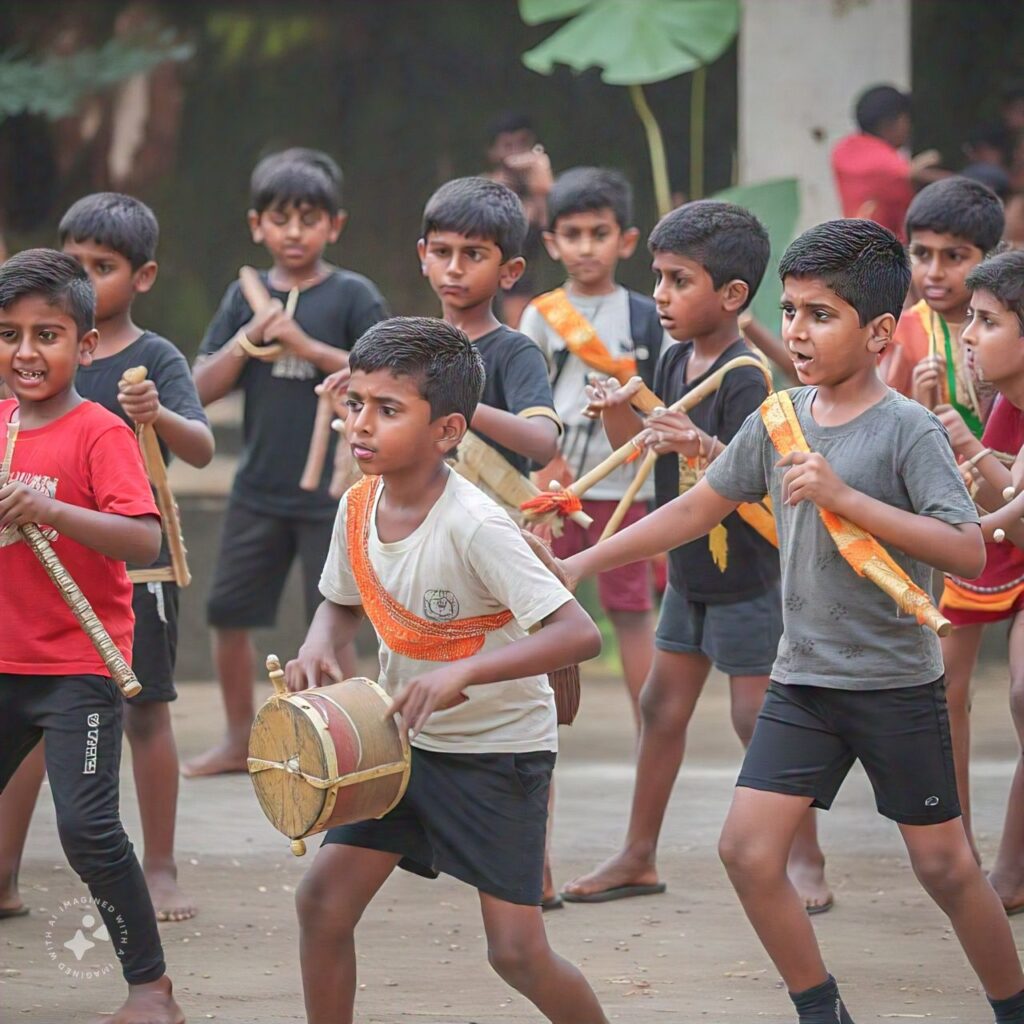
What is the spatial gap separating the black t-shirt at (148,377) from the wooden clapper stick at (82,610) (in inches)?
34.9

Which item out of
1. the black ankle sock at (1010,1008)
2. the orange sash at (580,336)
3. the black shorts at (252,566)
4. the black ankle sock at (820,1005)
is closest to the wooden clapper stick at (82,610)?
the black ankle sock at (820,1005)

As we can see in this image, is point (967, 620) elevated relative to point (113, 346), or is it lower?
lower

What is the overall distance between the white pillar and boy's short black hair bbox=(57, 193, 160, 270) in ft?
12.8

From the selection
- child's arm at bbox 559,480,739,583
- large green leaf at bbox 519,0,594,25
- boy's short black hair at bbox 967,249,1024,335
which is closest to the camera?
child's arm at bbox 559,480,739,583

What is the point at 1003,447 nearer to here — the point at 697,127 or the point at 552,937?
the point at 552,937

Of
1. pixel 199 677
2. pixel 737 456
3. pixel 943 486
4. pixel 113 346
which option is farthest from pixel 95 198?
pixel 199 677

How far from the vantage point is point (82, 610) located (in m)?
3.74

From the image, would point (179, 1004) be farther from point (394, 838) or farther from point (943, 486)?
point (943, 486)

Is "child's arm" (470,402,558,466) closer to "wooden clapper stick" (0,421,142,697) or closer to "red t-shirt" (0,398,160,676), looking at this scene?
"red t-shirt" (0,398,160,676)

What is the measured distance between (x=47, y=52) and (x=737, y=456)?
567 cm

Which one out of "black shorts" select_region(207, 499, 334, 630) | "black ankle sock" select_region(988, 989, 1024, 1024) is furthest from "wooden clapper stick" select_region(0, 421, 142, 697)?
"black shorts" select_region(207, 499, 334, 630)

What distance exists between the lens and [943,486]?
3.45 meters

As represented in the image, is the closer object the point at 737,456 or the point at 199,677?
the point at 737,456

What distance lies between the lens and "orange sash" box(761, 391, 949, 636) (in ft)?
11.0
